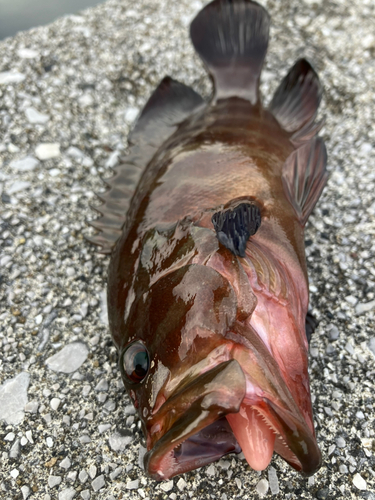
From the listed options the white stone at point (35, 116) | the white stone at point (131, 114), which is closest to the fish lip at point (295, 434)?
the white stone at point (131, 114)

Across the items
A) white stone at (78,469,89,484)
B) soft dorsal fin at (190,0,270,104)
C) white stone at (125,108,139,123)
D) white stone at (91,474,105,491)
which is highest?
soft dorsal fin at (190,0,270,104)

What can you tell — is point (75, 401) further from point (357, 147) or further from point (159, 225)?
point (357, 147)

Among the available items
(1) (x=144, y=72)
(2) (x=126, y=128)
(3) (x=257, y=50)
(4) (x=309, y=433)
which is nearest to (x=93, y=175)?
(2) (x=126, y=128)

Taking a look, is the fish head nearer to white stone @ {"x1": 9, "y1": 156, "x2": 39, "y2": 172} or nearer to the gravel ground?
the gravel ground

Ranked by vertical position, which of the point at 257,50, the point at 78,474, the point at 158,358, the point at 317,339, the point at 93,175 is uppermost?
the point at 257,50

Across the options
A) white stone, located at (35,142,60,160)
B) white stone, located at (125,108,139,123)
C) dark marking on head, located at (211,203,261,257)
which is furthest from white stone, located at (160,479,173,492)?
white stone, located at (125,108,139,123)

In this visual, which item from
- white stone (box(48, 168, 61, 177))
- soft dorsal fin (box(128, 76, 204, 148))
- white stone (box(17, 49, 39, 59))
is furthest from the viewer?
white stone (box(17, 49, 39, 59))

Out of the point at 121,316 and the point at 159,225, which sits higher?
the point at 159,225

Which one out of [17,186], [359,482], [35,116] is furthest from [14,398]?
[35,116]
